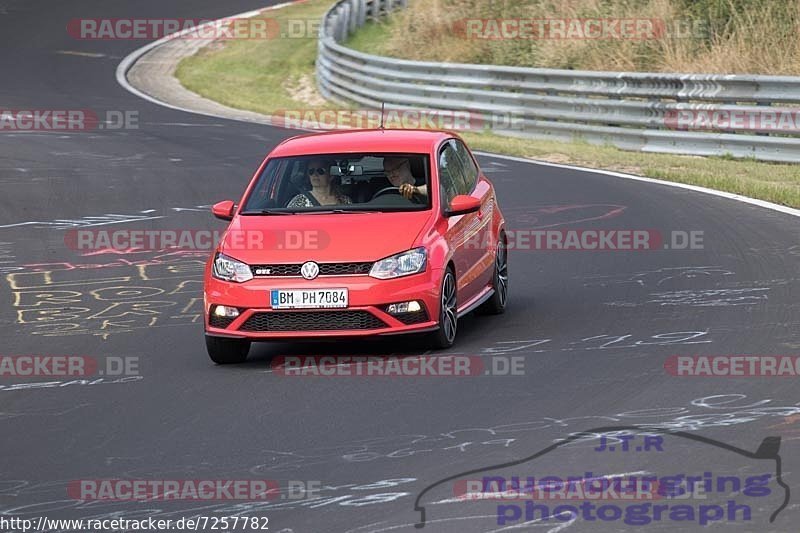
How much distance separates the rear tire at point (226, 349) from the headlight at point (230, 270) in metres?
0.42

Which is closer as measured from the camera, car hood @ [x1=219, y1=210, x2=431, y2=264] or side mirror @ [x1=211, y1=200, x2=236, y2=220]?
car hood @ [x1=219, y1=210, x2=431, y2=264]

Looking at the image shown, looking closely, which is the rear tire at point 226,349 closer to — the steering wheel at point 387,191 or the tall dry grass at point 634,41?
the steering wheel at point 387,191

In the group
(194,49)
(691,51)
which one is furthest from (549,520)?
(194,49)

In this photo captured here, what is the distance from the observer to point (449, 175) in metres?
12.0

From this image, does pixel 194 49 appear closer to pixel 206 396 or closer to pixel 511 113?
pixel 511 113

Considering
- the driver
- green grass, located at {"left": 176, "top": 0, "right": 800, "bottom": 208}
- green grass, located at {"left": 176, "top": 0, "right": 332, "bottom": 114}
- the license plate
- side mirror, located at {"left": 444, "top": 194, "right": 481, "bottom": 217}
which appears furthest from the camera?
green grass, located at {"left": 176, "top": 0, "right": 332, "bottom": 114}

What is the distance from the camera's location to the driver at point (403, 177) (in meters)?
11.5

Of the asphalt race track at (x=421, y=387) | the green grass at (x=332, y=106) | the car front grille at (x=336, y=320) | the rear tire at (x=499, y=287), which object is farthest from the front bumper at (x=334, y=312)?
the green grass at (x=332, y=106)

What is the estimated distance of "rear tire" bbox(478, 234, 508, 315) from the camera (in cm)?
1234

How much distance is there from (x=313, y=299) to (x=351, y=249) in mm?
441

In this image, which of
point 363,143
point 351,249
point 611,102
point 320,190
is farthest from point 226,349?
point 611,102

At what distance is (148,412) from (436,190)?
3215 mm

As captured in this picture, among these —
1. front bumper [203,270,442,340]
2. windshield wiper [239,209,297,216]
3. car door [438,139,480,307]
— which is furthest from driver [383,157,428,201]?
front bumper [203,270,442,340]

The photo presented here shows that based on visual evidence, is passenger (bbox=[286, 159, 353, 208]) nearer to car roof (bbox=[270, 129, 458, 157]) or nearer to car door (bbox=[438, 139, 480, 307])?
car roof (bbox=[270, 129, 458, 157])
